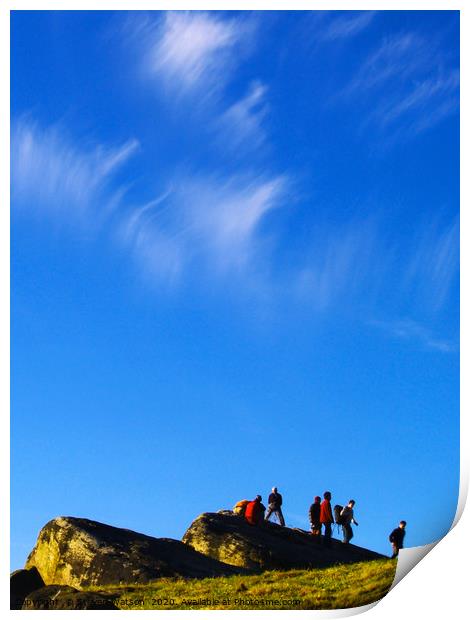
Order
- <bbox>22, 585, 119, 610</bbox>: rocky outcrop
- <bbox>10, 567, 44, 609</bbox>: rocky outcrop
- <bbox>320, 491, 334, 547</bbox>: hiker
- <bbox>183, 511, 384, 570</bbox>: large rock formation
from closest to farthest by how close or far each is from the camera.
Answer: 1. <bbox>22, 585, 119, 610</bbox>: rocky outcrop
2. <bbox>10, 567, 44, 609</bbox>: rocky outcrop
3. <bbox>183, 511, 384, 570</bbox>: large rock formation
4. <bbox>320, 491, 334, 547</bbox>: hiker

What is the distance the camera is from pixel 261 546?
93.6 feet

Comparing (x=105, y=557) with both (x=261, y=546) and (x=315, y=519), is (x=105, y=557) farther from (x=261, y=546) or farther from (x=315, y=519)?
(x=315, y=519)

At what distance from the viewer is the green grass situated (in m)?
24.5

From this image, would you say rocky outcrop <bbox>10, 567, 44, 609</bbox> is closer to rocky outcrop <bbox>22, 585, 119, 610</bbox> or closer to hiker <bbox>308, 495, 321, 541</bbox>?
rocky outcrop <bbox>22, 585, 119, 610</bbox>

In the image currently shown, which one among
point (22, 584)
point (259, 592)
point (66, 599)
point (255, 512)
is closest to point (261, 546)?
point (255, 512)

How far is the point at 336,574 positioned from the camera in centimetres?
2664

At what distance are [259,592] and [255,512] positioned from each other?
552cm

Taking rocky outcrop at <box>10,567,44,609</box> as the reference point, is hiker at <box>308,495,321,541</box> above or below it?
above

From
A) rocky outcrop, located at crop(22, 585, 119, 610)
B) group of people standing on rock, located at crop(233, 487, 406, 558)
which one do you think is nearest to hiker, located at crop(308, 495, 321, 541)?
group of people standing on rock, located at crop(233, 487, 406, 558)

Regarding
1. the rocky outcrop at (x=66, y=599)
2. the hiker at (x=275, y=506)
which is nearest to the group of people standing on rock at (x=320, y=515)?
the hiker at (x=275, y=506)

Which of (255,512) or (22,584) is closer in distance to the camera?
(22,584)

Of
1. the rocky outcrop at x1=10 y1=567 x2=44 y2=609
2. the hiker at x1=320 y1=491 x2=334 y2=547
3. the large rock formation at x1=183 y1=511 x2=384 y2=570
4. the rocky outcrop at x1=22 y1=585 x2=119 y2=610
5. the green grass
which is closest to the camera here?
the rocky outcrop at x1=22 y1=585 x2=119 y2=610

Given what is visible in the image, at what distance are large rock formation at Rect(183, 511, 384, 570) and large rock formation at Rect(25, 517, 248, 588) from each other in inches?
29.5

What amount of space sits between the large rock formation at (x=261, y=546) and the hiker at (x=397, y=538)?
7.78ft
